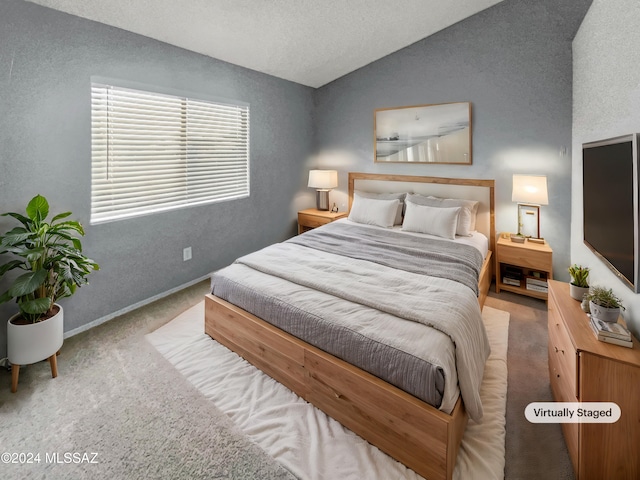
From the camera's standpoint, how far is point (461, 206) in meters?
3.49

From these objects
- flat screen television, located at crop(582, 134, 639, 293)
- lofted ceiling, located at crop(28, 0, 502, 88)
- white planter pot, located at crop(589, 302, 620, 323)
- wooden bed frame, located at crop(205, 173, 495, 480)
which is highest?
lofted ceiling, located at crop(28, 0, 502, 88)

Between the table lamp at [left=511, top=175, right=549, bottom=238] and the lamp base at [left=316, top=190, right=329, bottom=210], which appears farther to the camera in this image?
the lamp base at [left=316, top=190, right=329, bottom=210]

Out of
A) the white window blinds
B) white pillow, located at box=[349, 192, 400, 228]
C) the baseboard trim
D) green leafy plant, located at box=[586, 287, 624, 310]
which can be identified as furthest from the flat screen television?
the baseboard trim

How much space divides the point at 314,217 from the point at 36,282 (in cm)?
320

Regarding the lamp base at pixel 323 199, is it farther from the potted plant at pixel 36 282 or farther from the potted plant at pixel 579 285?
the potted plant at pixel 579 285

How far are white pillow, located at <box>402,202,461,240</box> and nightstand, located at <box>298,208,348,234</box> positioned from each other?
119cm

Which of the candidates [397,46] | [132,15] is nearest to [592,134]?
[397,46]

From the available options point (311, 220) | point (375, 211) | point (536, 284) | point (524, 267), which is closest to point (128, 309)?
point (311, 220)

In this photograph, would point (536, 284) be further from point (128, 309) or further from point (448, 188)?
point (128, 309)

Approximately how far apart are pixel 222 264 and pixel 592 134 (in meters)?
3.64

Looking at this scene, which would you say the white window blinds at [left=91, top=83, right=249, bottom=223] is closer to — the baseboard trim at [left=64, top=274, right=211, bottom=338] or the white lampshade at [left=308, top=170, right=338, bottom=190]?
the baseboard trim at [left=64, top=274, right=211, bottom=338]

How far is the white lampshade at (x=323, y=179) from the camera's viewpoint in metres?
4.61

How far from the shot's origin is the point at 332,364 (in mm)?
1729

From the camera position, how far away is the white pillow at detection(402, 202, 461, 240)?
3.37 metres
